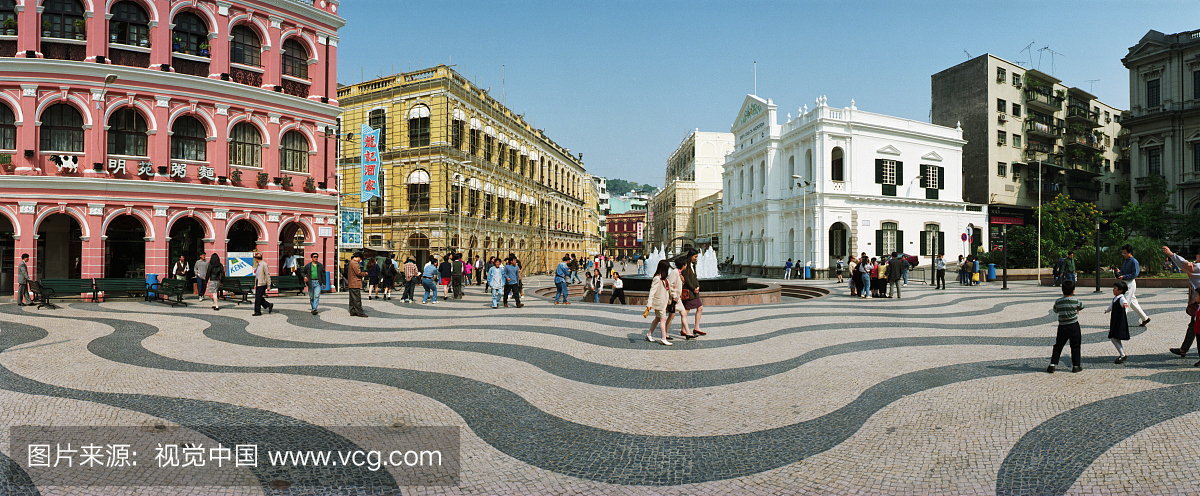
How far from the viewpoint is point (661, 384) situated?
23.8 feet

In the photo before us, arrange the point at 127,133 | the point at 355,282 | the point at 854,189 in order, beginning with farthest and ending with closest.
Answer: the point at 854,189
the point at 127,133
the point at 355,282

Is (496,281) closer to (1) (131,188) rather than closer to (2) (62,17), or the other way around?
(1) (131,188)

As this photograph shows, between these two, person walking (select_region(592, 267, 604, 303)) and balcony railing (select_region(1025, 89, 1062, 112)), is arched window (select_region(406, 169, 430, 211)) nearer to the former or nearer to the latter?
person walking (select_region(592, 267, 604, 303))

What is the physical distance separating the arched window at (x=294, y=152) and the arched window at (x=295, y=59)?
247cm

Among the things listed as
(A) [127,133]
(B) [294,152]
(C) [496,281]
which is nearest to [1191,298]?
(C) [496,281]

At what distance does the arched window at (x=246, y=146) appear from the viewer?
867 inches

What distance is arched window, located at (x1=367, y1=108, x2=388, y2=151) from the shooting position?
33594mm

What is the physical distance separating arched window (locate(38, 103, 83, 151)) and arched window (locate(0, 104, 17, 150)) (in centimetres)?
74

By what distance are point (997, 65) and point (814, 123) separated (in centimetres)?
1982

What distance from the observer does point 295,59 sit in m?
23.7

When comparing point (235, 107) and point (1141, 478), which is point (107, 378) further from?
point (235, 107)

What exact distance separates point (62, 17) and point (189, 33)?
3557 mm

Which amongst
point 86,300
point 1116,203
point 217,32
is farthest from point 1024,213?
point 86,300

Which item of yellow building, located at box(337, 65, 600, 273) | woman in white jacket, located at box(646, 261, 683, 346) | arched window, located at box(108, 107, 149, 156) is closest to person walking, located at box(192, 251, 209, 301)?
arched window, located at box(108, 107, 149, 156)
